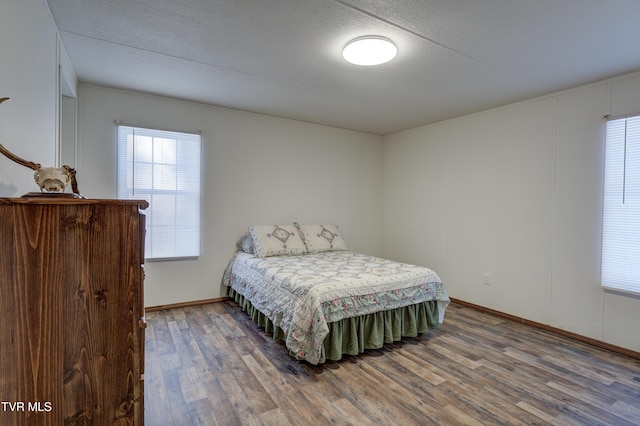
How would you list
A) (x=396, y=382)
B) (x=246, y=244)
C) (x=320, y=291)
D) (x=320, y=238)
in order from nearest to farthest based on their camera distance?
(x=396, y=382), (x=320, y=291), (x=246, y=244), (x=320, y=238)

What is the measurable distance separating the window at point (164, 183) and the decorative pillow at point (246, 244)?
1.75 feet

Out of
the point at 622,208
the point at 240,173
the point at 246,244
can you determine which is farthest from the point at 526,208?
the point at 240,173

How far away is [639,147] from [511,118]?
1202 millimetres

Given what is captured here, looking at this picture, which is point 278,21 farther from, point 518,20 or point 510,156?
point 510,156

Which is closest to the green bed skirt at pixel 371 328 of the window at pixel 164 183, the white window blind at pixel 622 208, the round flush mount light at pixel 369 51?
the window at pixel 164 183

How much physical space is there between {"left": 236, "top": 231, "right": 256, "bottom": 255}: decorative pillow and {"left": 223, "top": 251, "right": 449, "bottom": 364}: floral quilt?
323 mm

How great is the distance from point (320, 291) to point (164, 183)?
2.37m

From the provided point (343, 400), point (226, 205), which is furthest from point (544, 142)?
point (226, 205)

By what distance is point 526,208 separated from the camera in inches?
140

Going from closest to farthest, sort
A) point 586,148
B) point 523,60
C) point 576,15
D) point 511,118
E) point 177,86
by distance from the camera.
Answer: point 576,15 < point 523,60 < point 586,148 < point 177,86 < point 511,118

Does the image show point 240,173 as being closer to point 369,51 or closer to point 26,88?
point 369,51

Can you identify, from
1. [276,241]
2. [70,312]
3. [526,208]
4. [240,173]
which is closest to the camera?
[70,312]

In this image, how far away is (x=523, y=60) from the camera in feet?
8.48

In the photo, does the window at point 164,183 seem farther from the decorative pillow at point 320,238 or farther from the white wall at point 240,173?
the decorative pillow at point 320,238
